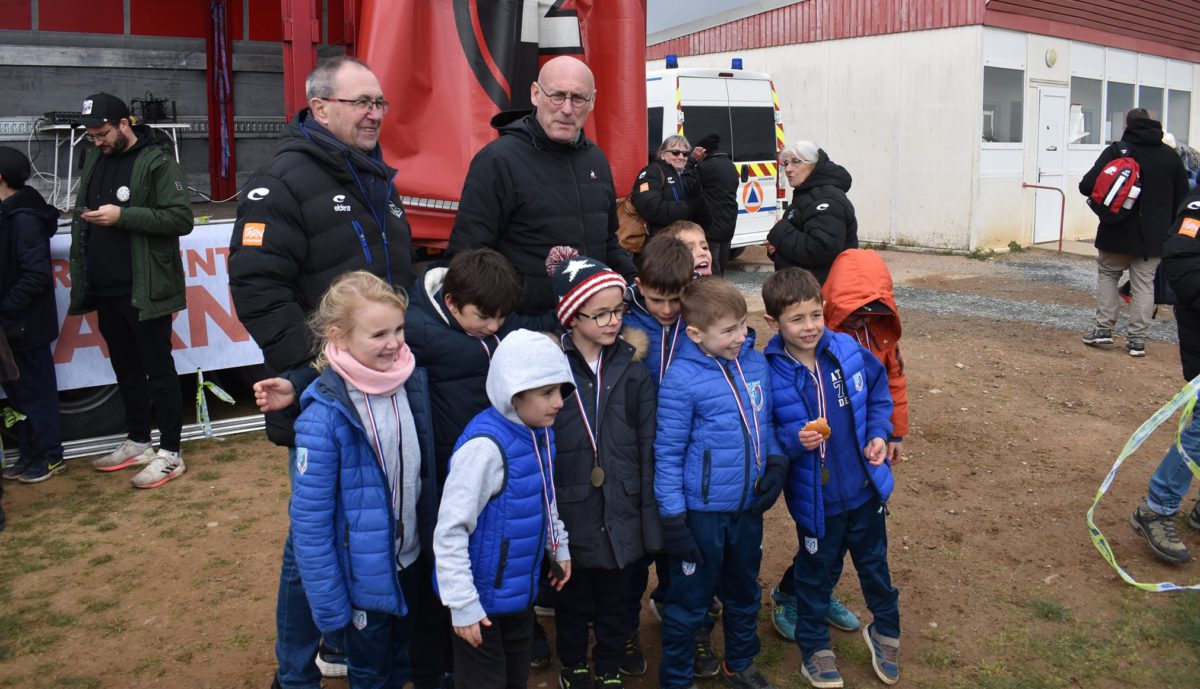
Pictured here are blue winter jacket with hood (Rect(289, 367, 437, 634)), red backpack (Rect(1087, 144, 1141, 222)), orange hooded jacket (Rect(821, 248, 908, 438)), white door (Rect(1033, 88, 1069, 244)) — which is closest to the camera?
blue winter jacket with hood (Rect(289, 367, 437, 634))

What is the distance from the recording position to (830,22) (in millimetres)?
15773

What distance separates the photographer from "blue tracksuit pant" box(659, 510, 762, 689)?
323 cm

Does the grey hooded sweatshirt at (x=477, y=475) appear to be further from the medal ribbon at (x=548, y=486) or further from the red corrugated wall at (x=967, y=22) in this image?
the red corrugated wall at (x=967, y=22)

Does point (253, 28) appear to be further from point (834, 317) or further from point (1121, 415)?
point (1121, 415)

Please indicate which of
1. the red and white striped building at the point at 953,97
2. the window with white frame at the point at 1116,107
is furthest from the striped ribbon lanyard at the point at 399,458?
the window with white frame at the point at 1116,107

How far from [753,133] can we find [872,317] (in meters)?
8.70

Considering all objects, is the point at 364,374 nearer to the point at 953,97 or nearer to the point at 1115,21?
the point at 953,97

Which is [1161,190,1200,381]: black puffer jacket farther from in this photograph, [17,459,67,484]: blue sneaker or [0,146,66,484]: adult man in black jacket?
[17,459,67,484]: blue sneaker

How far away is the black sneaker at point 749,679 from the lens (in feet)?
11.2

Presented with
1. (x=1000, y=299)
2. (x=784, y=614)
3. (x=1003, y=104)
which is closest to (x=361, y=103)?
(x=784, y=614)

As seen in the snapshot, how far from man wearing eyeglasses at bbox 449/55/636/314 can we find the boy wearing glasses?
304 mm

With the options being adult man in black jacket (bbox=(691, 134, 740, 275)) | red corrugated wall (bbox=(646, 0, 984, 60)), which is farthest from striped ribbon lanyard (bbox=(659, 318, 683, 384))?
red corrugated wall (bbox=(646, 0, 984, 60))

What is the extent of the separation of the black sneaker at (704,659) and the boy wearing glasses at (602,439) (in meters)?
0.50

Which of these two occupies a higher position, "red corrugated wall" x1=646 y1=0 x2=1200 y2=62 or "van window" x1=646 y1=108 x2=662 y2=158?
"red corrugated wall" x1=646 y1=0 x2=1200 y2=62
